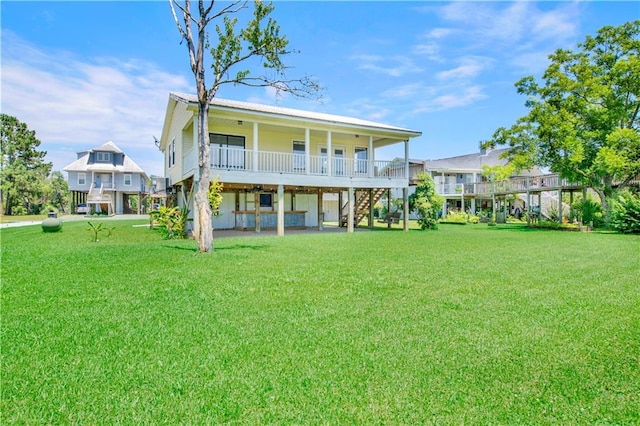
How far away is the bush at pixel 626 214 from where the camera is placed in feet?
52.9

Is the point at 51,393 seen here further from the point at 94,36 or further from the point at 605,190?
the point at 605,190

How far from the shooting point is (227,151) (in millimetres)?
15789

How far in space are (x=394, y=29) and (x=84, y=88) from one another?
44.5ft

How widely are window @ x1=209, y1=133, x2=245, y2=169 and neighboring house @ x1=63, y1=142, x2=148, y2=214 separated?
92.3 ft

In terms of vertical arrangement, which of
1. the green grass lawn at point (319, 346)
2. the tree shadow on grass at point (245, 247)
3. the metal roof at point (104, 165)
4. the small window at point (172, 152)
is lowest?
the green grass lawn at point (319, 346)

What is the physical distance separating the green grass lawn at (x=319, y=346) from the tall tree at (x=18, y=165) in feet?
130

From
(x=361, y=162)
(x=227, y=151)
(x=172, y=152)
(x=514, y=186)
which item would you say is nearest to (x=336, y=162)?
(x=361, y=162)

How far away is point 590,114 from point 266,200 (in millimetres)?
18264

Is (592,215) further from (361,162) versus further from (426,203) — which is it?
(361,162)

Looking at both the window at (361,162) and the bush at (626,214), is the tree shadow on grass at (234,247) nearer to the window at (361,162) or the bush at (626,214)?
the window at (361,162)

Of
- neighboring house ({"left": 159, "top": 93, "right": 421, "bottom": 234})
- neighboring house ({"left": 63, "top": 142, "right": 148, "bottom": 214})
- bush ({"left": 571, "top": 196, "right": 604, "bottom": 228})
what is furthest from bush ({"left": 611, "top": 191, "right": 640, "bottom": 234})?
neighboring house ({"left": 63, "top": 142, "right": 148, "bottom": 214})

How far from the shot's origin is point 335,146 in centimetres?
2011

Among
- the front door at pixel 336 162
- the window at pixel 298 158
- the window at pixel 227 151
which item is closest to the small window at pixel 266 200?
the window at pixel 298 158

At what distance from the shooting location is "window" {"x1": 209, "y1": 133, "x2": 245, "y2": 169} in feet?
52.9
